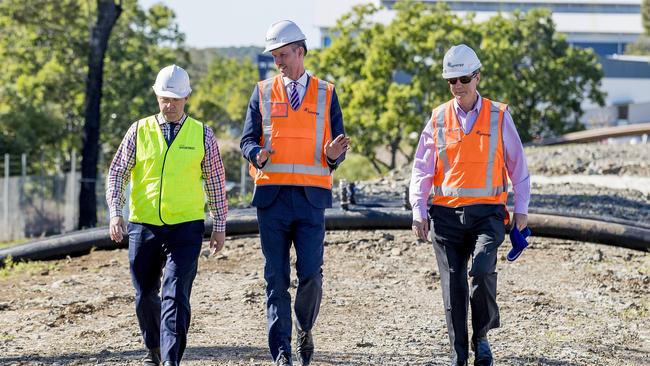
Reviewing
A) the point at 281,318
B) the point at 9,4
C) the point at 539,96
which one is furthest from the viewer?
the point at 539,96

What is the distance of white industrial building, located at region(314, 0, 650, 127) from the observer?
358 ft

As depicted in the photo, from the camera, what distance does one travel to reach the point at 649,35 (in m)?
129

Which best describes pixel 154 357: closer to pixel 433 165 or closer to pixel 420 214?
pixel 420 214

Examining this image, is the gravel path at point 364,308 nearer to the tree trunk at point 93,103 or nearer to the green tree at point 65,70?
the tree trunk at point 93,103

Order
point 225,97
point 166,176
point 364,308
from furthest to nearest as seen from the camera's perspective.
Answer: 1. point 225,97
2. point 364,308
3. point 166,176

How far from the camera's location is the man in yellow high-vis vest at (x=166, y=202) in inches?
307

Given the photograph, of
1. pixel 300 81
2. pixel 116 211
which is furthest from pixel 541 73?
pixel 116 211

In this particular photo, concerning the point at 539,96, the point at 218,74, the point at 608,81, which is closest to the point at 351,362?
the point at 539,96

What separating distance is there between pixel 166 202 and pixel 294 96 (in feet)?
3.27

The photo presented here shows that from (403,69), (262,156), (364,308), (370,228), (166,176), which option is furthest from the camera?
(403,69)

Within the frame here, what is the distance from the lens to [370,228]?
14312mm

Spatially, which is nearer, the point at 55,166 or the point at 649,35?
the point at 55,166

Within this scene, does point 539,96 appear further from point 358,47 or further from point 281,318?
point 281,318

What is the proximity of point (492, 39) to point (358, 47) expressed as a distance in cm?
662
